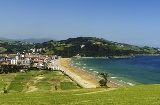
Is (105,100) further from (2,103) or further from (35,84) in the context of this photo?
(35,84)

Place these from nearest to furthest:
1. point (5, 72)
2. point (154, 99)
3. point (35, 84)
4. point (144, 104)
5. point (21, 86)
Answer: point (144, 104)
point (154, 99)
point (21, 86)
point (35, 84)
point (5, 72)

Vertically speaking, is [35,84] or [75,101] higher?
[75,101]

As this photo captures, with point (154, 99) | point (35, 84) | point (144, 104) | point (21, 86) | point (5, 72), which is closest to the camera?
point (144, 104)

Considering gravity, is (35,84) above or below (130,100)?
below

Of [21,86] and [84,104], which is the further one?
[21,86]

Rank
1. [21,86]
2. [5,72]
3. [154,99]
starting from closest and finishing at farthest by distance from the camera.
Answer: [154,99], [21,86], [5,72]

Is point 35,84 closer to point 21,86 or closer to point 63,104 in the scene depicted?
point 21,86

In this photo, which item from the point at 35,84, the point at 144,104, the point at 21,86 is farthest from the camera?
the point at 35,84

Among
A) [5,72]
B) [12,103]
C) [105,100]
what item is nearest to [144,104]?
[105,100]

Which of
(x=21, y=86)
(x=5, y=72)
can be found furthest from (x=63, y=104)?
(x=5, y=72)
